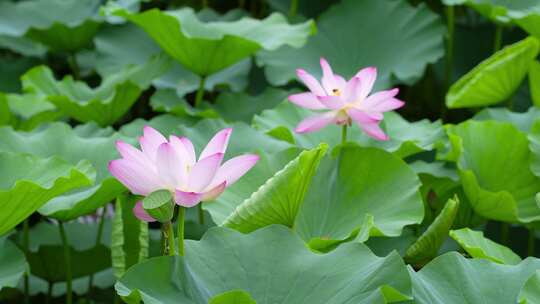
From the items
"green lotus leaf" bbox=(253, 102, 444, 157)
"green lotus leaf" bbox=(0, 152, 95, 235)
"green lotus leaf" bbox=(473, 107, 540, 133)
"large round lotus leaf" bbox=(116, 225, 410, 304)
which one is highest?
"large round lotus leaf" bbox=(116, 225, 410, 304)

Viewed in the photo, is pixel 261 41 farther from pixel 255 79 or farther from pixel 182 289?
pixel 182 289

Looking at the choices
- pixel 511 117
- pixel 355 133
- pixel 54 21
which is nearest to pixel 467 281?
pixel 355 133

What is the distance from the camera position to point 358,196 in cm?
152

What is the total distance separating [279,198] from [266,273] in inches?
7.5

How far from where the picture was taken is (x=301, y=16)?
255 cm

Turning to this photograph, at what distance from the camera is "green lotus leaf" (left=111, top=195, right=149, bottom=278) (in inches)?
54.3

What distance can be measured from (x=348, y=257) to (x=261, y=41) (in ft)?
3.24

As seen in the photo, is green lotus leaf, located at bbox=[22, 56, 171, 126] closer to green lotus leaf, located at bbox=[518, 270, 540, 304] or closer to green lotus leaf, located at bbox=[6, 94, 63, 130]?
green lotus leaf, located at bbox=[6, 94, 63, 130]

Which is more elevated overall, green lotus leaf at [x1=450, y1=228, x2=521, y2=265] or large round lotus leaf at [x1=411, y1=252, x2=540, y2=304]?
large round lotus leaf at [x1=411, y1=252, x2=540, y2=304]

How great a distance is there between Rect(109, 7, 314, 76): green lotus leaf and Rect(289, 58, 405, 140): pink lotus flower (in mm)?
490

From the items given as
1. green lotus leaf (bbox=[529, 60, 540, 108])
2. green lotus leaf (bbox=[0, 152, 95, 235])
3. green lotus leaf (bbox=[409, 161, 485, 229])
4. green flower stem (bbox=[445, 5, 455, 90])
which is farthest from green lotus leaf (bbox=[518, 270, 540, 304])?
green flower stem (bbox=[445, 5, 455, 90])

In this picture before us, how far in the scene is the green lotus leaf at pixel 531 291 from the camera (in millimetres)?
1079

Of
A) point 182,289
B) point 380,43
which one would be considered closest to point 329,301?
point 182,289

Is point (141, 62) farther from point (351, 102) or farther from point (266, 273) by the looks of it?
point (266, 273)
